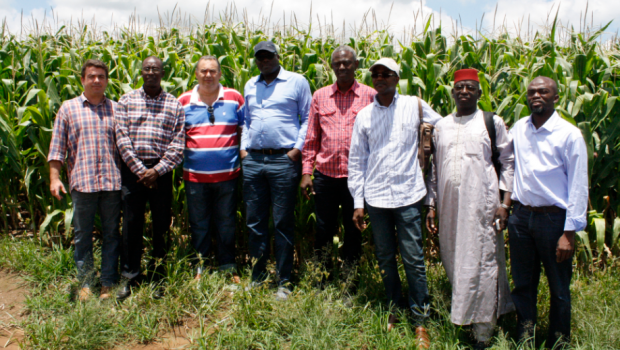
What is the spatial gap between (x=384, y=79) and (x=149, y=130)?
194 centimetres

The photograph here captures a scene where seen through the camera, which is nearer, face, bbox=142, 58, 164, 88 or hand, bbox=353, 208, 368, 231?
hand, bbox=353, 208, 368, 231

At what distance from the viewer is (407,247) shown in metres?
2.89

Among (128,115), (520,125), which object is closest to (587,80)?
(520,125)

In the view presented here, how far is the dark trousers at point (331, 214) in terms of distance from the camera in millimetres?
3393

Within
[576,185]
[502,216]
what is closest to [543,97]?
[576,185]

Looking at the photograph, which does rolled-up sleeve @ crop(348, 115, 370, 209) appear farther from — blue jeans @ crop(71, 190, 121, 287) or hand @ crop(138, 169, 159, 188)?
blue jeans @ crop(71, 190, 121, 287)

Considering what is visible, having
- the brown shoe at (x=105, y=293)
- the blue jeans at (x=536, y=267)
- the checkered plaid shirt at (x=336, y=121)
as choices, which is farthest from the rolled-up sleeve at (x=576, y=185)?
the brown shoe at (x=105, y=293)

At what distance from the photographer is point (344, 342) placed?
2.96 meters

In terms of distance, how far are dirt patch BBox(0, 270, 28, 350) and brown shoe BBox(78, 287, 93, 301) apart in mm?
453

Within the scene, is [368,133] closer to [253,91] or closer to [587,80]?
[253,91]

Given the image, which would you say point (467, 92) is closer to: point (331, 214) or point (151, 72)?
point (331, 214)

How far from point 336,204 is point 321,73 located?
1495 millimetres

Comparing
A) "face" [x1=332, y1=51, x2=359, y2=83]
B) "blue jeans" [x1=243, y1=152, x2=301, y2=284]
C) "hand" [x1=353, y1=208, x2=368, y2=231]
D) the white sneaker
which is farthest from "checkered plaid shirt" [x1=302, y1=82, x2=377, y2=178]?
the white sneaker

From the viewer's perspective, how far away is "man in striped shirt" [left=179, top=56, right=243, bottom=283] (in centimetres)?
362
